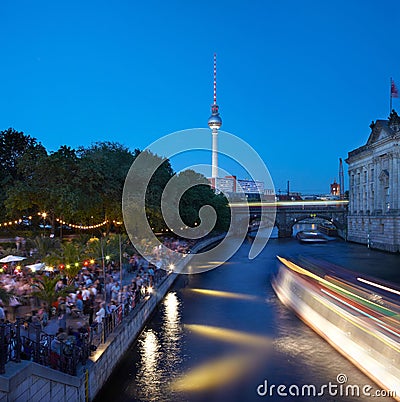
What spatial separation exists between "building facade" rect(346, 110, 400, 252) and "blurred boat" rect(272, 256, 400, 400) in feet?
124

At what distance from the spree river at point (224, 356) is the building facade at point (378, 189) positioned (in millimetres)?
41589

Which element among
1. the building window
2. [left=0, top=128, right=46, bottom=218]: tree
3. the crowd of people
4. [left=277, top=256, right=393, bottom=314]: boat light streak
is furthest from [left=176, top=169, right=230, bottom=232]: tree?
the crowd of people

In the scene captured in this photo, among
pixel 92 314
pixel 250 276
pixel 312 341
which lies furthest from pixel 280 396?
pixel 250 276

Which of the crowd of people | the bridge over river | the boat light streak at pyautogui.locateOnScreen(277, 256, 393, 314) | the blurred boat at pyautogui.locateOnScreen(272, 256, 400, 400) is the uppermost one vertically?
the bridge over river

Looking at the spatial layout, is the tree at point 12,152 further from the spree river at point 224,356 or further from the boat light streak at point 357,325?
the boat light streak at point 357,325

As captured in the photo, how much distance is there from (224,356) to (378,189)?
62.6 m

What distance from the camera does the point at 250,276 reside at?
4856 cm

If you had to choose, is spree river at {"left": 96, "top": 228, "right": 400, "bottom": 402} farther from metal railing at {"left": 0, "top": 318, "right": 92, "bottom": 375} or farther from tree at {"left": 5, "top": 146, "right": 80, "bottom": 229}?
tree at {"left": 5, "top": 146, "right": 80, "bottom": 229}

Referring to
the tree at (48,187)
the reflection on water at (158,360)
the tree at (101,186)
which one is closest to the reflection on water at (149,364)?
Result: the reflection on water at (158,360)

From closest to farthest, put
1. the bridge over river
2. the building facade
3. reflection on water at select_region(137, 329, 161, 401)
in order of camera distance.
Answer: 1. reflection on water at select_region(137, 329, 161, 401)
2. the building facade
3. the bridge over river

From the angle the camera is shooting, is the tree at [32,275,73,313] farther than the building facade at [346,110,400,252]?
No

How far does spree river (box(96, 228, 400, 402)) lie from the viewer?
17391 mm

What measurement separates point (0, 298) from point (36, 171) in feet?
97.3

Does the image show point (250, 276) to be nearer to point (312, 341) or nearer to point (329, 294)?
point (329, 294)
